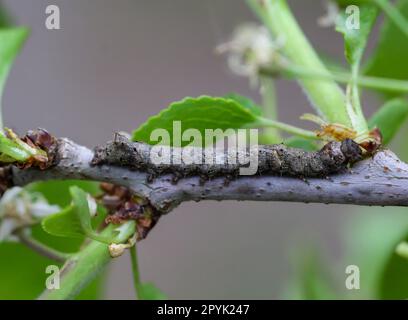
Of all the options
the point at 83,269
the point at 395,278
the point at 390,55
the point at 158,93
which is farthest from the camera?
the point at 158,93

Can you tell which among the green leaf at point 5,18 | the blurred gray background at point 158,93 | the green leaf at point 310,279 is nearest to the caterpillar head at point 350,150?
the green leaf at point 310,279

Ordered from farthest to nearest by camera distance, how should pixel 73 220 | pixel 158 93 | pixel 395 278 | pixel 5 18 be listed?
pixel 158 93 < pixel 5 18 < pixel 395 278 < pixel 73 220

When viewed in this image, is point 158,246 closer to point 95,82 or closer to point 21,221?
point 95,82

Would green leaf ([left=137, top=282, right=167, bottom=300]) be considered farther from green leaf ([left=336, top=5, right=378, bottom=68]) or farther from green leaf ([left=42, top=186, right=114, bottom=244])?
green leaf ([left=336, top=5, right=378, bottom=68])

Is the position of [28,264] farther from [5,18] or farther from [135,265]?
[5,18]

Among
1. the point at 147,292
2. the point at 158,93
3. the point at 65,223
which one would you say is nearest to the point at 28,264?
the point at 147,292

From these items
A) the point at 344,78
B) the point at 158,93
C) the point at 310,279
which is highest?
the point at 158,93
